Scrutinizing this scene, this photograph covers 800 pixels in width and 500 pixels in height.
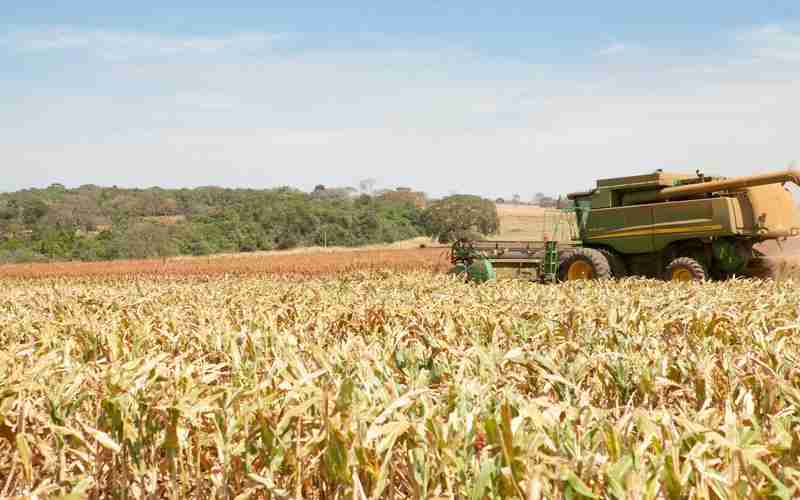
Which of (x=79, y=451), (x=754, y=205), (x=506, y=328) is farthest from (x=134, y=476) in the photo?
(x=754, y=205)

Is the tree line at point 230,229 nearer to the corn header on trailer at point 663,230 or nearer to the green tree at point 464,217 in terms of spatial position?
the green tree at point 464,217

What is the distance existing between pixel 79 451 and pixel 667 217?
41.8 ft

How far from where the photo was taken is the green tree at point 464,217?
61.8 metres

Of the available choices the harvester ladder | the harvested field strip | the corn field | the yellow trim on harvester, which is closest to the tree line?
the harvested field strip

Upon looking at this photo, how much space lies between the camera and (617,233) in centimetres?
1459

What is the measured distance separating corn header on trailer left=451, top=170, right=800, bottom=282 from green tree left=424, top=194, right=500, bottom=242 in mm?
42790

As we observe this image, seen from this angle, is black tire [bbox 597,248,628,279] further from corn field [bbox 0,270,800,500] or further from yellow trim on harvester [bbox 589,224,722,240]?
corn field [bbox 0,270,800,500]

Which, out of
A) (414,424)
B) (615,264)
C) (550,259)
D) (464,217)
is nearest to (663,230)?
(615,264)

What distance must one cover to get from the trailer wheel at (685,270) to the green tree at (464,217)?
45.0m

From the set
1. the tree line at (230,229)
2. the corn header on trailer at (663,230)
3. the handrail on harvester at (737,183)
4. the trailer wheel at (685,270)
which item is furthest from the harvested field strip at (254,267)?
the tree line at (230,229)

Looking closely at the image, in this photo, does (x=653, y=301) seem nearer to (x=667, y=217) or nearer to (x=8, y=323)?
(x=8, y=323)

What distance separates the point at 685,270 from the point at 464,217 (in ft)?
164

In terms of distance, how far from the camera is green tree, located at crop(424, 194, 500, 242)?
6181cm

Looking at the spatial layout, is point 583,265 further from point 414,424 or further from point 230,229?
point 230,229
